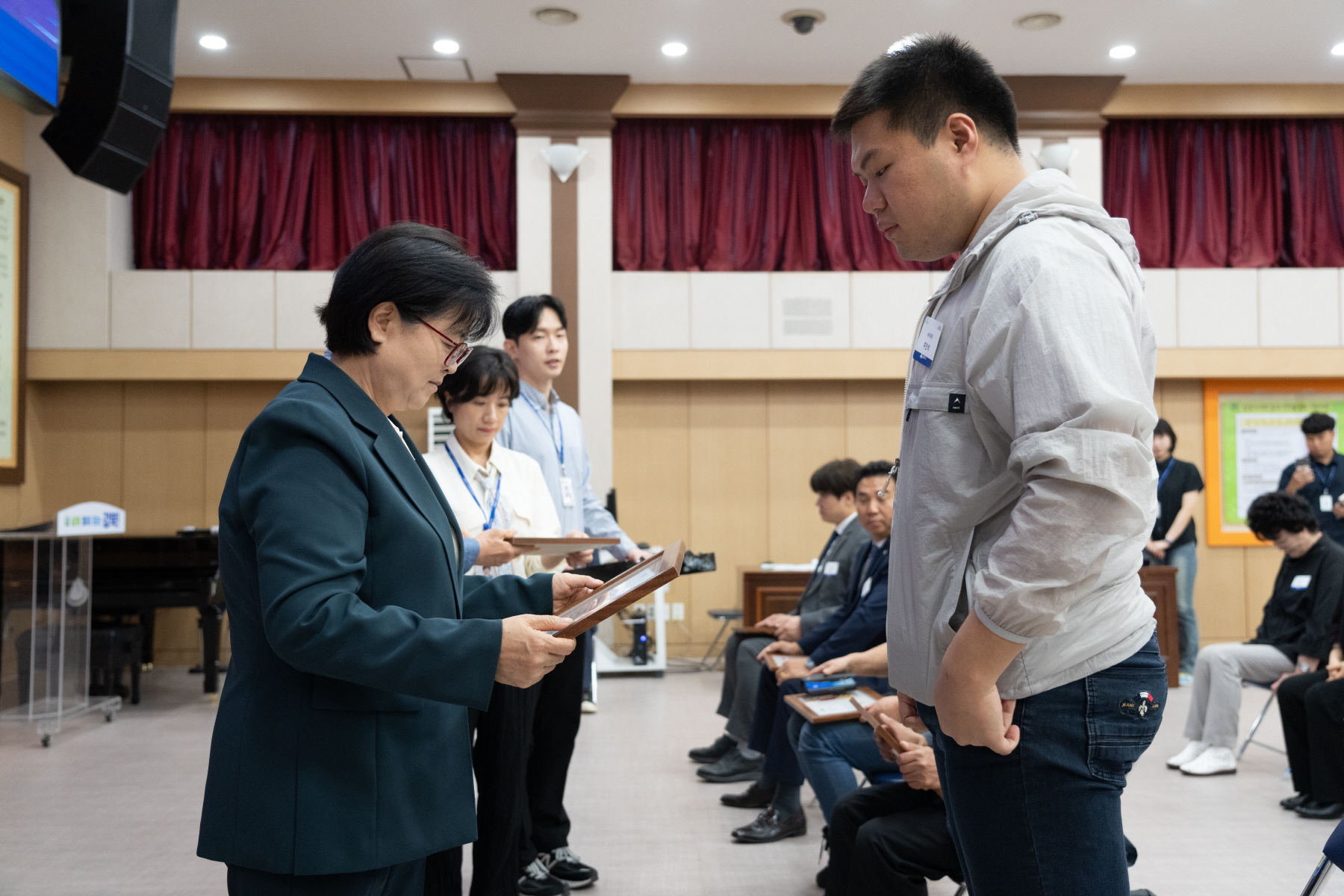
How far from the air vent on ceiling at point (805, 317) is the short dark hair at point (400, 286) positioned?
6.46 metres

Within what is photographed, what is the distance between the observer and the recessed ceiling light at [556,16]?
6.48 m

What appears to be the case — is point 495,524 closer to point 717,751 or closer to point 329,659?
point 329,659

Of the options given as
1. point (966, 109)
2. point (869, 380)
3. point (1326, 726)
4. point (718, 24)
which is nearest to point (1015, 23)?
point (718, 24)

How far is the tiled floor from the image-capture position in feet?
10.2

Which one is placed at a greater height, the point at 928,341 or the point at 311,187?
the point at 311,187

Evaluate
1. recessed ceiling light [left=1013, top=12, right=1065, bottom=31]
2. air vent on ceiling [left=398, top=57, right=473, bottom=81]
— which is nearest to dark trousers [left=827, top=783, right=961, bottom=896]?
recessed ceiling light [left=1013, top=12, right=1065, bottom=31]

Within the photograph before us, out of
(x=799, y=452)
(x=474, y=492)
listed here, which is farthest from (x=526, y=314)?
(x=799, y=452)

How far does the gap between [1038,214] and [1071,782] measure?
64 centimetres

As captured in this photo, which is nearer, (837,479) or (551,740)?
(551,740)

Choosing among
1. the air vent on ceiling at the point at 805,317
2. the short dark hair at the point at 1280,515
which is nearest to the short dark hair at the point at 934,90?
the short dark hair at the point at 1280,515

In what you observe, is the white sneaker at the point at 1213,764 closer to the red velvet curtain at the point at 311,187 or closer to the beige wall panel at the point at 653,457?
the beige wall panel at the point at 653,457

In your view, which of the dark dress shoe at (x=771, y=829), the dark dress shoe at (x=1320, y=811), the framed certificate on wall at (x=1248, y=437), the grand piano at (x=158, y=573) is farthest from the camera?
the framed certificate on wall at (x=1248, y=437)

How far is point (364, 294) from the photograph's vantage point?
1.35 m

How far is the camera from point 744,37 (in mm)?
6922
